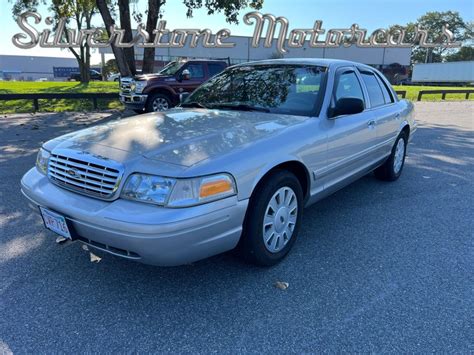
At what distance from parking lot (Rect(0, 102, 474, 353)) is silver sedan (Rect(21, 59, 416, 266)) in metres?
0.36

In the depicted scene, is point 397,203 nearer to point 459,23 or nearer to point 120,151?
point 120,151

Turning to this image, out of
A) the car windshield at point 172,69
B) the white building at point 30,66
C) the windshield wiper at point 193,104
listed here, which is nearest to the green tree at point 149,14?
the car windshield at point 172,69

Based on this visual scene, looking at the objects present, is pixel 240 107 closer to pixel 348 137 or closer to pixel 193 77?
pixel 348 137

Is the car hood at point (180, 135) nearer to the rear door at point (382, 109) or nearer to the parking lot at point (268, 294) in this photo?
the parking lot at point (268, 294)

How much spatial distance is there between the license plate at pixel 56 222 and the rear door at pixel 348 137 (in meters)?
2.22

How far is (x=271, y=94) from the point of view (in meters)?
3.71

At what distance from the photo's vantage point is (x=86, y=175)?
2.52m

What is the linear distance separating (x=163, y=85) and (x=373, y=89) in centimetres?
839

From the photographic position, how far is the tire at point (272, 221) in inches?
104

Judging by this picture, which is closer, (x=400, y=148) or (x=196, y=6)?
(x=400, y=148)

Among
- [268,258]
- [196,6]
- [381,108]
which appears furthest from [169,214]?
[196,6]

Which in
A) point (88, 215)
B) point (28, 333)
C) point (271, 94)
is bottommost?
point (28, 333)

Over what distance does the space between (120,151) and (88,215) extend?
0.49m

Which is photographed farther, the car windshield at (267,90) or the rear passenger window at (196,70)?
the rear passenger window at (196,70)
